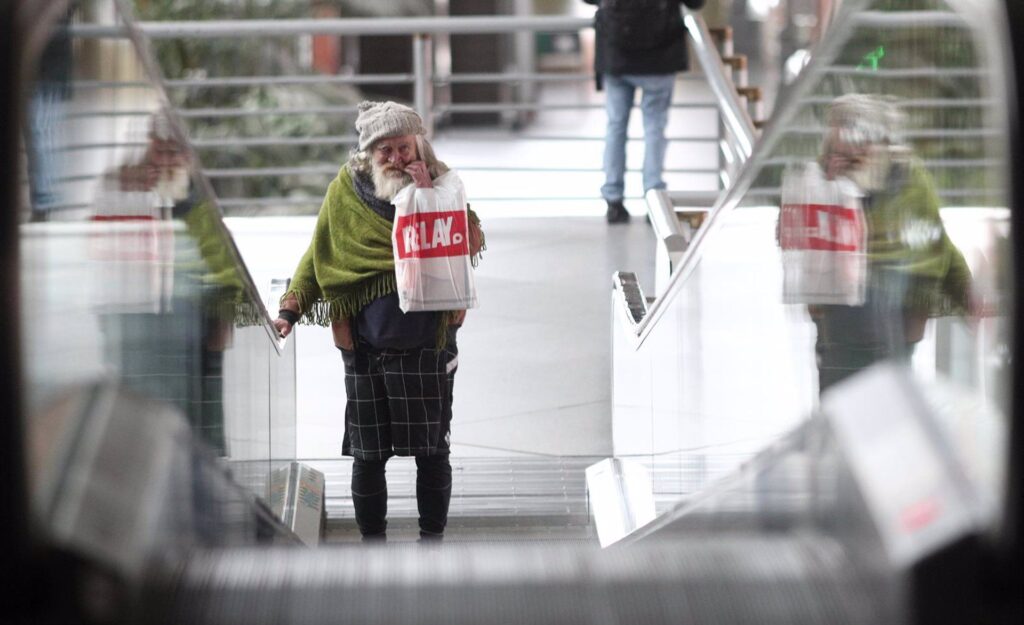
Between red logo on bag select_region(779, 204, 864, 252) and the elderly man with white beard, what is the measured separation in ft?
4.78

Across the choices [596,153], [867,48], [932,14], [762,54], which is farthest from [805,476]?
[762,54]

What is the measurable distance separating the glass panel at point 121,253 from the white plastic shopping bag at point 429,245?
0.47 meters

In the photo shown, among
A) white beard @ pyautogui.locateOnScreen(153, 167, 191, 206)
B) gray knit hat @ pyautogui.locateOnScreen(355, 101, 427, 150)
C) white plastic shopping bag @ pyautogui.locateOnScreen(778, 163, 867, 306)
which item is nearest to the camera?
white plastic shopping bag @ pyautogui.locateOnScreen(778, 163, 867, 306)

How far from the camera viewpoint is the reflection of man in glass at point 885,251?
240 cm

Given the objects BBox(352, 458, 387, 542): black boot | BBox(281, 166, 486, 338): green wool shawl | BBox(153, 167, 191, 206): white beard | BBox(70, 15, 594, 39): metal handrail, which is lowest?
BBox(352, 458, 387, 542): black boot

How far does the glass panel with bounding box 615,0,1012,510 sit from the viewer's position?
191cm

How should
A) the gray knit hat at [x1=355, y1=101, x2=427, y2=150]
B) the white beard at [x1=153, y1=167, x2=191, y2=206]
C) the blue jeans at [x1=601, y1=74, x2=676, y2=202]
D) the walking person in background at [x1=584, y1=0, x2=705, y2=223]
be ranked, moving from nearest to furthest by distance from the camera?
1. the white beard at [x1=153, y1=167, x2=191, y2=206]
2. the gray knit hat at [x1=355, y1=101, x2=427, y2=150]
3. the walking person in background at [x1=584, y1=0, x2=705, y2=223]
4. the blue jeans at [x1=601, y1=74, x2=676, y2=202]

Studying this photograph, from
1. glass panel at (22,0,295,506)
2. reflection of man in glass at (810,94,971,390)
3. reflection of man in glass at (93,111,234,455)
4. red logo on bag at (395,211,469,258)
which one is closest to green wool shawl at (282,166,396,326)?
red logo on bag at (395,211,469,258)

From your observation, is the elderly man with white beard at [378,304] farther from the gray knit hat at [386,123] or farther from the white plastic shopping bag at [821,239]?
the white plastic shopping bag at [821,239]

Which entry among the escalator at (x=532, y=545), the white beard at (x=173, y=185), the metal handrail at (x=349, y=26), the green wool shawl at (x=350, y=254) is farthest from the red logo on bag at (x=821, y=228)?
the metal handrail at (x=349, y=26)

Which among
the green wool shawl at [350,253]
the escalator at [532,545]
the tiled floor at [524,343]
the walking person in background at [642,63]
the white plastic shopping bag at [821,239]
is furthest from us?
the walking person in background at [642,63]

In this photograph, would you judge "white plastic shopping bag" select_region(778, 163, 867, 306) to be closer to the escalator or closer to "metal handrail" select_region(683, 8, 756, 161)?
the escalator

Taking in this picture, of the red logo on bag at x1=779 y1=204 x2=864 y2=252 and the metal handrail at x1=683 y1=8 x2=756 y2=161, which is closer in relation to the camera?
the red logo on bag at x1=779 y1=204 x2=864 y2=252

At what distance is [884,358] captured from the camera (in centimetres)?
260
